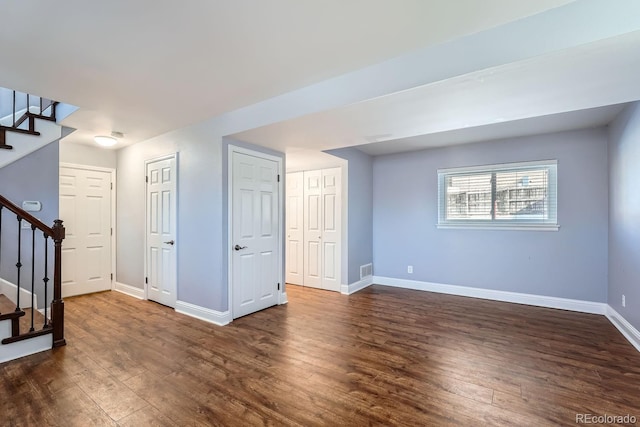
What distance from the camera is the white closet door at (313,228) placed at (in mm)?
5273

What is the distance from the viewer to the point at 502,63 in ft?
6.05

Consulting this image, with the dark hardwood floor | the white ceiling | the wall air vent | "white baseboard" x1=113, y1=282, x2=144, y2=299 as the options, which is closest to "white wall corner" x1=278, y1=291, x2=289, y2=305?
the dark hardwood floor

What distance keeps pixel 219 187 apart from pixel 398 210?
3229 mm

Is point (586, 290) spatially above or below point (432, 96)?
below

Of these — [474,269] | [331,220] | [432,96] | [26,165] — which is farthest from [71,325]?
[474,269]

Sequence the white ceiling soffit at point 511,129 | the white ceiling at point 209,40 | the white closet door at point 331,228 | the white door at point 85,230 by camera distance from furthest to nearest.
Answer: the white closet door at point 331,228 < the white door at point 85,230 < the white ceiling soffit at point 511,129 < the white ceiling at point 209,40

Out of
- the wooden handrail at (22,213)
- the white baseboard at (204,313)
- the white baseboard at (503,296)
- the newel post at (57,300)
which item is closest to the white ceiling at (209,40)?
the wooden handrail at (22,213)

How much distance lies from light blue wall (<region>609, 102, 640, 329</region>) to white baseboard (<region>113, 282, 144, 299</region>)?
19.7 feet

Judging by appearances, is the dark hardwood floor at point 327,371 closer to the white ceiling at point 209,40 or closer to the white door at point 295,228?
the white door at point 295,228

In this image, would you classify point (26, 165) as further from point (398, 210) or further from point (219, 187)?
point (398, 210)

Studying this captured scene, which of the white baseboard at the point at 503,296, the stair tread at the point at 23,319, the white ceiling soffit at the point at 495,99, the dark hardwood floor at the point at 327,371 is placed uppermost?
the white ceiling soffit at the point at 495,99

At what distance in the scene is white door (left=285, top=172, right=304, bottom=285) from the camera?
217 inches

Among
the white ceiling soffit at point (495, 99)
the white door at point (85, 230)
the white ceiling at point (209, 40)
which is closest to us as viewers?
the white ceiling at point (209, 40)

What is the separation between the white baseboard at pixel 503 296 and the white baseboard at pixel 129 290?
3892 mm
